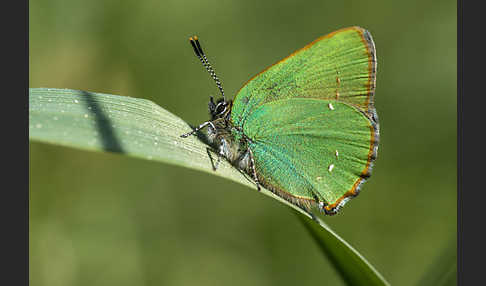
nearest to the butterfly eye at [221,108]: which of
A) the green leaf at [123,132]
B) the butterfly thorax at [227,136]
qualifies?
the butterfly thorax at [227,136]

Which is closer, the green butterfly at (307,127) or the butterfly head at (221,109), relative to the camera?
the green butterfly at (307,127)

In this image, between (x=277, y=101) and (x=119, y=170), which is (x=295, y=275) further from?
(x=119, y=170)

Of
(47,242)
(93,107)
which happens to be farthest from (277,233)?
(93,107)

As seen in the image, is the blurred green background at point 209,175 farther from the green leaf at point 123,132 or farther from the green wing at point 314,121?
the green leaf at point 123,132

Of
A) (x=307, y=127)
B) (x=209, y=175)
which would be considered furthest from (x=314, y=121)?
(x=209, y=175)

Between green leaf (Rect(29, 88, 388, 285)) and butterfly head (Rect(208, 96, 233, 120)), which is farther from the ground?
butterfly head (Rect(208, 96, 233, 120))

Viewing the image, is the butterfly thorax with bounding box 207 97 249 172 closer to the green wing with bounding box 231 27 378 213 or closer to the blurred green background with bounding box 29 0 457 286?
the green wing with bounding box 231 27 378 213

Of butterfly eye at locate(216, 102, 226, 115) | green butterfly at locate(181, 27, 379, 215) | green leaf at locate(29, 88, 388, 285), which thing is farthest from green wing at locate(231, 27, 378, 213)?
green leaf at locate(29, 88, 388, 285)
